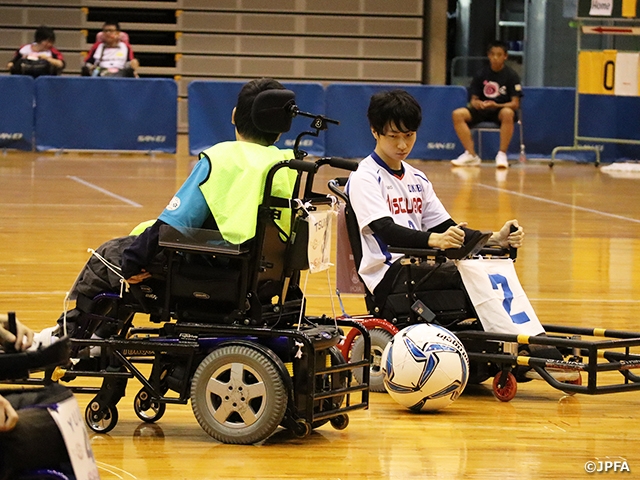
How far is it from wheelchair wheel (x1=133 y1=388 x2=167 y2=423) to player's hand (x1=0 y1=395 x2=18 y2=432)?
1651 millimetres

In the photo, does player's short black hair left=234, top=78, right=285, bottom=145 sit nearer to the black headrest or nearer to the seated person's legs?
the black headrest

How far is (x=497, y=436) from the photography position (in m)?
4.21

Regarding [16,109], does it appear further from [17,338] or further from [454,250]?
[17,338]

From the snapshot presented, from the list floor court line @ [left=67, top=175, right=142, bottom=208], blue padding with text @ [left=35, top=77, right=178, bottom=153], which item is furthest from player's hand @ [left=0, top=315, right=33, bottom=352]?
blue padding with text @ [left=35, top=77, right=178, bottom=153]

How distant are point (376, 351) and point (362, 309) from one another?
1.63 meters

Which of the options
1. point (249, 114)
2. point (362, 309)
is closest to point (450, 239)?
point (249, 114)

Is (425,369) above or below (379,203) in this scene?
below

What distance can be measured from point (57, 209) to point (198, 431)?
690 centimetres

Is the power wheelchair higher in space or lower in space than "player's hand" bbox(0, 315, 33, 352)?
lower

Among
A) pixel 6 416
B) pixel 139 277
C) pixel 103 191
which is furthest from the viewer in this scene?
pixel 103 191

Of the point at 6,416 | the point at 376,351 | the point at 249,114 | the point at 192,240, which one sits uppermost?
the point at 249,114

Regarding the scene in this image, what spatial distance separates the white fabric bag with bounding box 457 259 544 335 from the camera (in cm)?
485

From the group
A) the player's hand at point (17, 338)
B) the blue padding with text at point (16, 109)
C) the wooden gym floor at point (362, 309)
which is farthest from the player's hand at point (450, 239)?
the blue padding with text at point (16, 109)

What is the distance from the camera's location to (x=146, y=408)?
425 cm
